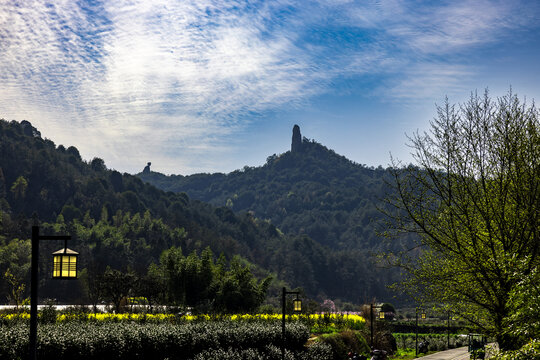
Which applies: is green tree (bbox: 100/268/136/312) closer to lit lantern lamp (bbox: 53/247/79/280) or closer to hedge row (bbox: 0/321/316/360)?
hedge row (bbox: 0/321/316/360)

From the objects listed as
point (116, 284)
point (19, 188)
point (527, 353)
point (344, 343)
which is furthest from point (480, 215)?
point (19, 188)

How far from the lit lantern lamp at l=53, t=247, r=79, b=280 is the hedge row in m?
6.59

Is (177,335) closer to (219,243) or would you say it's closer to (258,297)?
(258,297)

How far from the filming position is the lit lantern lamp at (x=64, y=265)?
11117 mm

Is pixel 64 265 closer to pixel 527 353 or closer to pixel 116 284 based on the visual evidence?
pixel 527 353

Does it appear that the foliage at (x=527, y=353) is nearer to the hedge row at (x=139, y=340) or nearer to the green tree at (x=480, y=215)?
the green tree at (x=480, y=215)

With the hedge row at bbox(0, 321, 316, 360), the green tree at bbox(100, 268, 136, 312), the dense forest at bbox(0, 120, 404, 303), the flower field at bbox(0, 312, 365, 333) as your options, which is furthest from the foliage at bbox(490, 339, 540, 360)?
the dense forest at bbox(0, 120, 404, 303)

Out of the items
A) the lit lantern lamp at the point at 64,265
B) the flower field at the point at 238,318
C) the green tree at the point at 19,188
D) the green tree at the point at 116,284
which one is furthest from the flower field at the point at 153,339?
the green tree at the point at 19,188

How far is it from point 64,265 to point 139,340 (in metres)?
8.85

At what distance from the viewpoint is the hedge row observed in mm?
16703

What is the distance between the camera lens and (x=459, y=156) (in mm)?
17203

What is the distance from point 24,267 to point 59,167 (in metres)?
71.7

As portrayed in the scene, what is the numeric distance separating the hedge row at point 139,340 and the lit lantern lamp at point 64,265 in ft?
21.6

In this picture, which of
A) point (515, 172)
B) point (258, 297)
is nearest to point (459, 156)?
point (515, 172)
